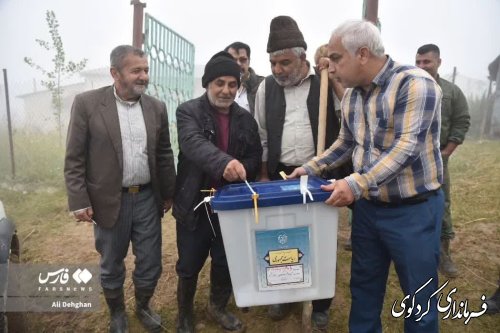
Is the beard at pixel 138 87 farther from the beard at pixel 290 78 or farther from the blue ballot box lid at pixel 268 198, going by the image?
the blue ballot box lid at pixel 268 198

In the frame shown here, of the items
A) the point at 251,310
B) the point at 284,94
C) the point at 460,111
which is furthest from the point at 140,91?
the point at 460,111

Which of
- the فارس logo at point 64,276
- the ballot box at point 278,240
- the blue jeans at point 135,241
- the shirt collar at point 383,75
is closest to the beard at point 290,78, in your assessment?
the shirt collar at point 383,75

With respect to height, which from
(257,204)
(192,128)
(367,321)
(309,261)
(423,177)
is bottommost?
(367,321)

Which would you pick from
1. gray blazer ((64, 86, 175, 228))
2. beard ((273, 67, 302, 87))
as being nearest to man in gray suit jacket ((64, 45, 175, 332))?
gray blazer ((64, 86, 175, 228))

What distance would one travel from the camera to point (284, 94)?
2.57m

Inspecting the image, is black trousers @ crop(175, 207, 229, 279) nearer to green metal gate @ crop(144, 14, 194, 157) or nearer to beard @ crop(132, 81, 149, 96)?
beard @ crop(132, 81, 149, 96)

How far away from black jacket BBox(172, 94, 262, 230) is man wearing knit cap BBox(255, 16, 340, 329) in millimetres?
160

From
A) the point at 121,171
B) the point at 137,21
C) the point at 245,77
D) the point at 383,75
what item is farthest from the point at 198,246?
the point at 137,21

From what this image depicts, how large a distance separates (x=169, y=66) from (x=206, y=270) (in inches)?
122

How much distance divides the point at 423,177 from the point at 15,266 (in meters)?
2.72

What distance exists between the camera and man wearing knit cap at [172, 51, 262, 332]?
7.40 feet

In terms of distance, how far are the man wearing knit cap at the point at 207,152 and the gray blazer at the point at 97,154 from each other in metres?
0.37

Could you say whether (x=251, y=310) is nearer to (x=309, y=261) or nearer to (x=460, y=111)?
(x=309, y=261)

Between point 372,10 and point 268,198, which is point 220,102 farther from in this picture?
point 372,10
